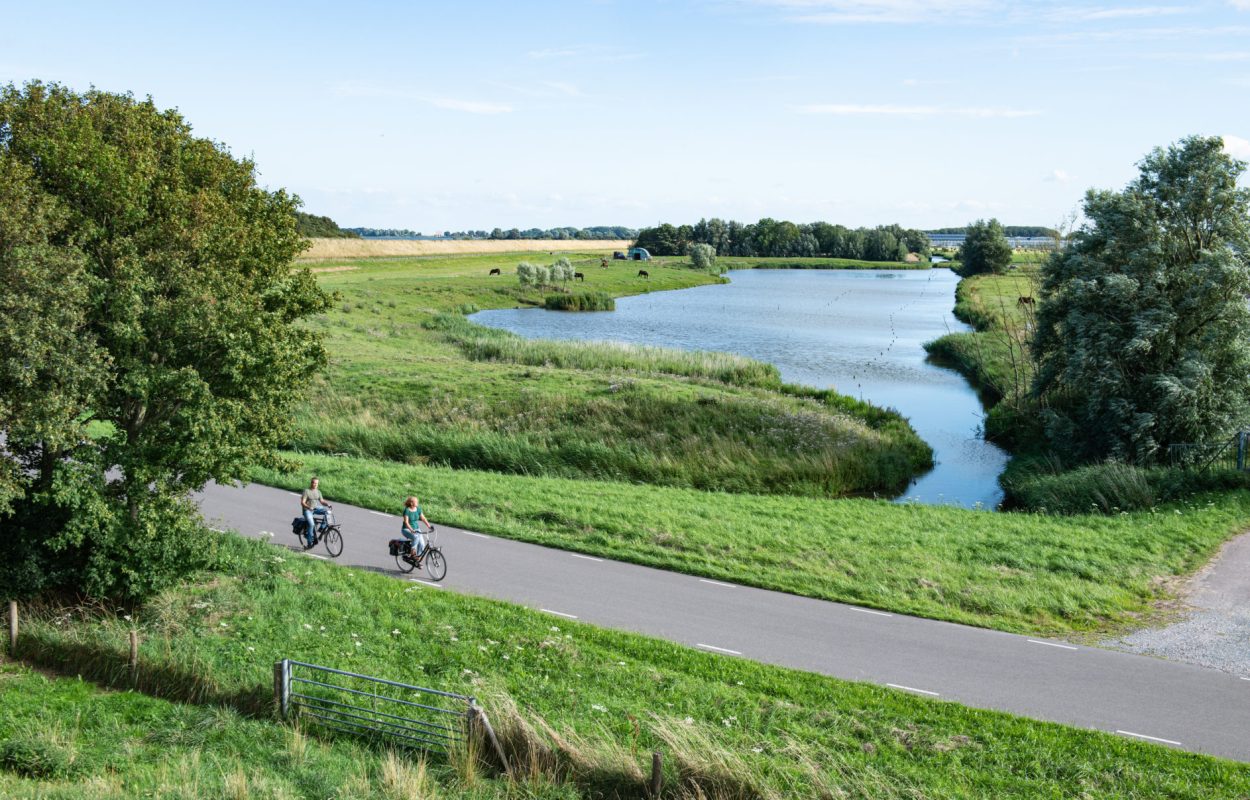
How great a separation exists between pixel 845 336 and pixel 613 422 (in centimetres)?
4021

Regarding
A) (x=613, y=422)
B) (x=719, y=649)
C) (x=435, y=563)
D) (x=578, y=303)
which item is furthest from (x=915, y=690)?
(x=578, y=303)

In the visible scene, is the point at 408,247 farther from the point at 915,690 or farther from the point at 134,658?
the point at 915,690

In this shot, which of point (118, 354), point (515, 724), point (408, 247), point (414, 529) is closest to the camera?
point (515, 724)

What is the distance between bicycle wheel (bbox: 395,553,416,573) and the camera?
58.7 feet

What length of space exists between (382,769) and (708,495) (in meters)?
15.2

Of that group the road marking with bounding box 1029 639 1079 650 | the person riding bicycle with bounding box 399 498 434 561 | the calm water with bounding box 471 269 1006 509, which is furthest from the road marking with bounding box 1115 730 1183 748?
the calm water with bounding box 471 269 1006 509

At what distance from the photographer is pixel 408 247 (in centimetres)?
14900

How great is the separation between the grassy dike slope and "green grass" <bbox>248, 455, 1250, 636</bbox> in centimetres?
447

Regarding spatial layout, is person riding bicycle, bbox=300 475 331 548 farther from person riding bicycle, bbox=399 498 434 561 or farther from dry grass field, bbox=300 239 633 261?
dry grass field, bbox=300 239 633 261

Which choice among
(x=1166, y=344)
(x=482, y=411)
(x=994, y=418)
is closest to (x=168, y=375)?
(x=482, y=411)

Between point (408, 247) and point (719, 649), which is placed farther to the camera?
point (408, 247)

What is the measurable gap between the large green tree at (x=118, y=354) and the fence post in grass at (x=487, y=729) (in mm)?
6912

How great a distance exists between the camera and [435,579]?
17703mm

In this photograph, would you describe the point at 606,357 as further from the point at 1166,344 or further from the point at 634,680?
the point at 634,680
